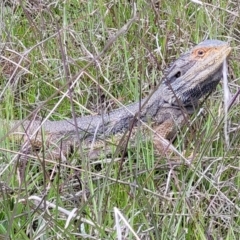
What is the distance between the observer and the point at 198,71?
3.75 m

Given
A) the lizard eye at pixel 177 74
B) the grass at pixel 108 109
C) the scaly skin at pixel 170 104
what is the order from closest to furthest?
the grass at pixel 108 109
the scaly skin at pixel 170 104
the lizard eye at pixel 177 74

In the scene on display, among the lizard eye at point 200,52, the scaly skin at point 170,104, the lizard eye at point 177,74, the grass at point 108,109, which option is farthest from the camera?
the lizard eye at point 177,74

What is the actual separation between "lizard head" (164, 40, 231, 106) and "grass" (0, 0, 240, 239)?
3.6 inches

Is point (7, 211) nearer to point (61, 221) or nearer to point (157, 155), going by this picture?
point (61, 221)

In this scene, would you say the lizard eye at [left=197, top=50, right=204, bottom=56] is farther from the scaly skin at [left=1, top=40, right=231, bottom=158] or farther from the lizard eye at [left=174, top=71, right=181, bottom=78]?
the lizard eye at [left=174, top=71, right=181, bottom=78]

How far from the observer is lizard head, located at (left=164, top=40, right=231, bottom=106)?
3.61 metres

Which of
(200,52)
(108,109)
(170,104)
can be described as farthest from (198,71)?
(108,109)

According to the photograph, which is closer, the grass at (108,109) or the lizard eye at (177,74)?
the grass at (108,109)

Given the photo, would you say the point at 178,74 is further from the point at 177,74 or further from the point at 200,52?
the point at 200,52

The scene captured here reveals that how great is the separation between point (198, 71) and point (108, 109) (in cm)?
49

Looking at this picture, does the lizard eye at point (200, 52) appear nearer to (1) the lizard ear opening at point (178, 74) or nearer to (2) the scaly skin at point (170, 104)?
(2) the scaly skin at point (170, 104)

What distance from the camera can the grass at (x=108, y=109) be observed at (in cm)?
241

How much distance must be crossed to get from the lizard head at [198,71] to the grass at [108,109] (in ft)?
0.30

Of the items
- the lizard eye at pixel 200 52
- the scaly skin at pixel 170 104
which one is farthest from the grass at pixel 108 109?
the lizard eye at pixel 200 52
